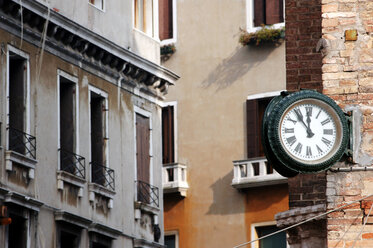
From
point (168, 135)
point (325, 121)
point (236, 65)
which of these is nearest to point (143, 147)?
point (168, 135)

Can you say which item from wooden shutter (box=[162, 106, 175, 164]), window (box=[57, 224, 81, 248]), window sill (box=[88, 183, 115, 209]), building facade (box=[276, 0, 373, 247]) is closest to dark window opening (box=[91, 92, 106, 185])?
window sill (box=[88, 183, 115, 209])

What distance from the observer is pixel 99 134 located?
3472 cm

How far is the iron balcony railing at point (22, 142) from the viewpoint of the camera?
3105 cm

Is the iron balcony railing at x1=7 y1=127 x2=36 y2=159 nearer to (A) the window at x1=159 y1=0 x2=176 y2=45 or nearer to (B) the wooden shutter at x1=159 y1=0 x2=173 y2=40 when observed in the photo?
(A) the window at x1=159 y1=0 x2=176 y2=45

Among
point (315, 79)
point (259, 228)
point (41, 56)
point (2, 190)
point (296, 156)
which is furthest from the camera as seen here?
point (259, 228)

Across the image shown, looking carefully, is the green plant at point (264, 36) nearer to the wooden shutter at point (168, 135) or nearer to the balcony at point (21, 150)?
the wooden shutter at point (168, 135)

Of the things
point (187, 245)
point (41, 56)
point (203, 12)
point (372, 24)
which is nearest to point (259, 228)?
point (187, 245)

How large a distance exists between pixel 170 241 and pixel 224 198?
1.57 m

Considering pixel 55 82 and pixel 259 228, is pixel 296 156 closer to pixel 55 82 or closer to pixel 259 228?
pixel 55 82

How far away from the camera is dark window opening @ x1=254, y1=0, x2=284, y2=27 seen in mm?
39781

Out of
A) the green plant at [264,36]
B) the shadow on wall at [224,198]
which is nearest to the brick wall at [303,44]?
the green plant at [264,36]

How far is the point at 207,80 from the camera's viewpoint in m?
40.8

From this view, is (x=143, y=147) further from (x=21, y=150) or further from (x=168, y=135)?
(x=21, y=150)

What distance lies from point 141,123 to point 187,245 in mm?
4312
